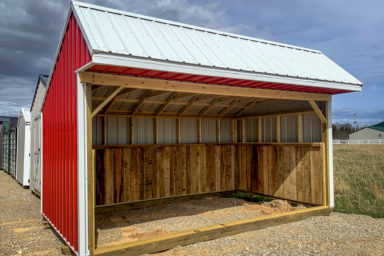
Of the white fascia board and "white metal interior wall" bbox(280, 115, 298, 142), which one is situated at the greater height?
the white fascia board

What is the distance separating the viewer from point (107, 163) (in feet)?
26.3

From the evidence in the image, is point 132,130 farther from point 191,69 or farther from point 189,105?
point 191,69

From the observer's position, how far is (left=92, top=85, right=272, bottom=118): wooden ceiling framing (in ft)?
24.3

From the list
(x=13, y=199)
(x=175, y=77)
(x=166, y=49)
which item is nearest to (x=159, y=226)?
(x=175, y=77)

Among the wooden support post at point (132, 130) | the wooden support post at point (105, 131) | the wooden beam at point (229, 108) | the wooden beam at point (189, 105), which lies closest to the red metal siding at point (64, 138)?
the wooden support post at point (105, 131)

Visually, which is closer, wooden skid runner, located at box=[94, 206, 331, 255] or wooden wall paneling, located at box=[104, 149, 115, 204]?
wooden skid runner, located at box=[94, 206, 331, 255]

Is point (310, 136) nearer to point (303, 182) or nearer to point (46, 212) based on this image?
point (303, 182)

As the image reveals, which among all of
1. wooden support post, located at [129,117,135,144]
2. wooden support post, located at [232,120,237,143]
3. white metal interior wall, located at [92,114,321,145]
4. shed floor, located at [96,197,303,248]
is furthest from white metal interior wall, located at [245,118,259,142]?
wooden support post, located at [129,117,135,144]

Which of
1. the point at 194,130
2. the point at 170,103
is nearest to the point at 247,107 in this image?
the point at 194,130

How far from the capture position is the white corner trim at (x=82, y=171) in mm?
4539

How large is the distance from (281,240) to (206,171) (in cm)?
428

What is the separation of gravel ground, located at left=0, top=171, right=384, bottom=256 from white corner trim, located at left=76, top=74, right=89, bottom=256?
100 cm

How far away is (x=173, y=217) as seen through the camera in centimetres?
739

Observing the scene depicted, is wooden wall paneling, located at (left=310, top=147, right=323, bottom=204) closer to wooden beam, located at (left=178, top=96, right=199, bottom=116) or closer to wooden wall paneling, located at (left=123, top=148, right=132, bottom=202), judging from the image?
wooden beam, located at (left=178, top=96, right=199, bottom=116)
